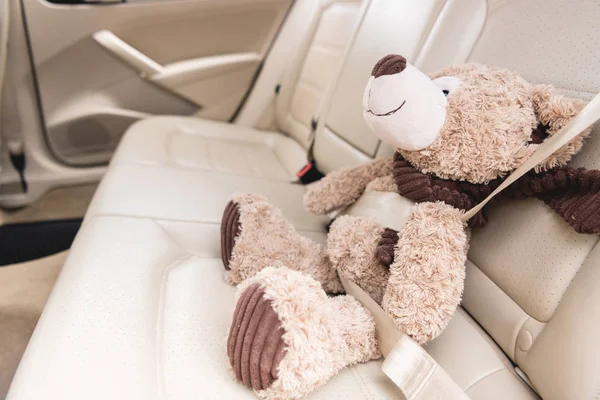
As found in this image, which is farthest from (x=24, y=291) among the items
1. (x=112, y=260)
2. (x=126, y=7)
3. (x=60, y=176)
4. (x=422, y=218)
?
(x=422, y=218)

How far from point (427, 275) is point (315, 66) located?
1177 millimetres

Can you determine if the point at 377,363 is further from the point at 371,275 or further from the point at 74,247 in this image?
the point at 74,247

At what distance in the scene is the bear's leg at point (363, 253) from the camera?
77cm

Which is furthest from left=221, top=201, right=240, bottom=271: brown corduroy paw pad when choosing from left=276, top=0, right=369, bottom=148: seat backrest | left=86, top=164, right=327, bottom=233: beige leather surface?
left=276, top=0, right=369, bottom=148: seat backrest

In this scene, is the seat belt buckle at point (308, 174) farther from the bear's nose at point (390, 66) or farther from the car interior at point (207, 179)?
the bear's nose at point (390, 66)

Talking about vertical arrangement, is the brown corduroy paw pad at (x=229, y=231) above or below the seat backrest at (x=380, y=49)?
below

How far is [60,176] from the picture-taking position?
180 cm

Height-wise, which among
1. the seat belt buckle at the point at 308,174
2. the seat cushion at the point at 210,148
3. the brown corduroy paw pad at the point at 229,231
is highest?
the brown corduroy paw pad at the point at 229,231

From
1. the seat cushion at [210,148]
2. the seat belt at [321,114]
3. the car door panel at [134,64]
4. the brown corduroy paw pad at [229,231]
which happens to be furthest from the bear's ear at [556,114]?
the car door panel at [134,64]

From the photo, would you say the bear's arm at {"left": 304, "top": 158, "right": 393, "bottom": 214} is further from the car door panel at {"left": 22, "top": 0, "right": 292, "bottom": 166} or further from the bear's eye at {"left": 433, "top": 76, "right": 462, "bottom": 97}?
the car door panel at {"left": 22, "top": 0, "right": 292, "bottom": 166}

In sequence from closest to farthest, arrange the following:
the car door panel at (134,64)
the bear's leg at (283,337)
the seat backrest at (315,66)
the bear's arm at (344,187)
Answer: the bear's leg at (283,337)
the bear's arm at (344,187)
the seat backrest at (315,66)
the car door panel at (134,64)

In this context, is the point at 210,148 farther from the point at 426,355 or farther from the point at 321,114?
the point at 426,355

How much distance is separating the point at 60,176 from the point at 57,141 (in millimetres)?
133

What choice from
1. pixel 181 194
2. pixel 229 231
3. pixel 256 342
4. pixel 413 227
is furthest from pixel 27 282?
pixel 413 227
